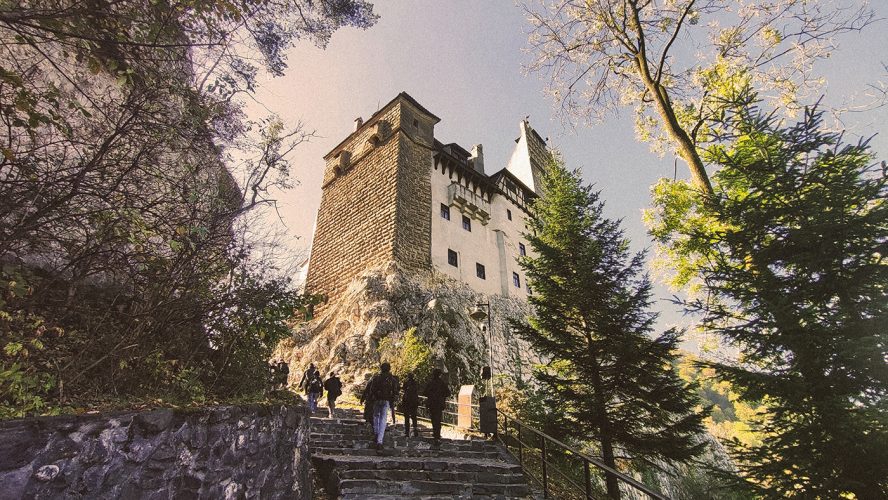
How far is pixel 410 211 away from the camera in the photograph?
1995cm

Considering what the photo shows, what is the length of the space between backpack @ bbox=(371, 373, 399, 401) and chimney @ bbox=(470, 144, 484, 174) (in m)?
20.6

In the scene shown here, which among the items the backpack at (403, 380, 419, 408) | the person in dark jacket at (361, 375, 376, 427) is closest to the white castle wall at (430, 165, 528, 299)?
the backpack at (403, 380, 419, 408)

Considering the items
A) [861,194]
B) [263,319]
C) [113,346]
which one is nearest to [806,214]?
[861,194]

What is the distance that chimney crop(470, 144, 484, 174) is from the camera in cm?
2659

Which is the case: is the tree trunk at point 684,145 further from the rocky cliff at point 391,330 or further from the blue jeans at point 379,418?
the rocky cliff at point 391,330

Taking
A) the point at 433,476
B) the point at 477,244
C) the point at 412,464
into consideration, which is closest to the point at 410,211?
the point at 477,244

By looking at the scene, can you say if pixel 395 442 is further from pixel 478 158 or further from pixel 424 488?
pixel 478 158

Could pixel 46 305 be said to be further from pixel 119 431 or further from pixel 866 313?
pixel 866 313

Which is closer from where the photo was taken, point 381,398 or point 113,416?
point 113,416

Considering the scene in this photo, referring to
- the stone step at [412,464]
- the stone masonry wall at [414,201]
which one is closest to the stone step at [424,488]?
the stone step at [412,464]

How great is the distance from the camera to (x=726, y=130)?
8281 millimetres

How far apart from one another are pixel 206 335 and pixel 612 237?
9.63 m

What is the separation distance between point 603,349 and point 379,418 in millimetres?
5284

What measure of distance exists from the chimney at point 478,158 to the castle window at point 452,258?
7873mm
